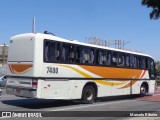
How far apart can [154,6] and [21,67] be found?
941 centimetres

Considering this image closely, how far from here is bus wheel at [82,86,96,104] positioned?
17.3 meters

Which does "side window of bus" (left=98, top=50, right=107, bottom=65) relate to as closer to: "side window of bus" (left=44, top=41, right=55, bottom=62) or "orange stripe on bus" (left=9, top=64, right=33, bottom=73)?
"side window of bus" (left=44, top=41, right=55, bottom=62)

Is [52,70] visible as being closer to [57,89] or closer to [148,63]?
[57,89]

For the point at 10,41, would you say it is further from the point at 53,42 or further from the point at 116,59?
the point at 116,59

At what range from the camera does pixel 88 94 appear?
17.7 metres

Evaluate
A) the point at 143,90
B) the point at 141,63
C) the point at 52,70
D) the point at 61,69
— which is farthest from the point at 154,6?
the point at 143,90

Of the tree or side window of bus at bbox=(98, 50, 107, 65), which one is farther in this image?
side window of bus at bbox=(98, 50, 107, 65)

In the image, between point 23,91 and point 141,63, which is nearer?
point 23,91

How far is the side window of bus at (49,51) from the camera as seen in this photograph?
14.9 m

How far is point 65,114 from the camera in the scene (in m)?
13.0

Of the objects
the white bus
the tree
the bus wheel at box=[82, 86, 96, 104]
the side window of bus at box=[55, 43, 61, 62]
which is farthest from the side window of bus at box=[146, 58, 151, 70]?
the tree

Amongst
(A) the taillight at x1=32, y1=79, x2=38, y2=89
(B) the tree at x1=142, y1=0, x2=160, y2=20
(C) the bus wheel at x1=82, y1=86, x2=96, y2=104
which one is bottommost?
(C) the bus wheel at x1=82, y1=86, x2=96, y2=104

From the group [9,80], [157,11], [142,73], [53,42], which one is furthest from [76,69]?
[157,11]

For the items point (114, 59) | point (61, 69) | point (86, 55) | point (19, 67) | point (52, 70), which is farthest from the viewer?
point (114, 59)
